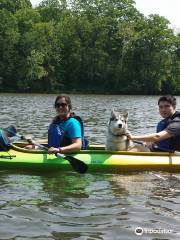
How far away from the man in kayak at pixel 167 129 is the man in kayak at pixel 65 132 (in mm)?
1005

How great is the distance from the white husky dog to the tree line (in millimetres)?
48960

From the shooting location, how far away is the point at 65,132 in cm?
863

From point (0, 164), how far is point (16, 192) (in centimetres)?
158

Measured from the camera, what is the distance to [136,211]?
21.2 feet

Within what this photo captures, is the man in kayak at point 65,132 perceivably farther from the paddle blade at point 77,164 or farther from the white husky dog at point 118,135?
the white husky dog at point 118,135

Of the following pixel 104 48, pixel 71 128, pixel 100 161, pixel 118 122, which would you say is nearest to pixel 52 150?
pixel 71 128

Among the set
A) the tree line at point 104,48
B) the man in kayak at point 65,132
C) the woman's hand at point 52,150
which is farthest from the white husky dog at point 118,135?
the tree line at point 104,48

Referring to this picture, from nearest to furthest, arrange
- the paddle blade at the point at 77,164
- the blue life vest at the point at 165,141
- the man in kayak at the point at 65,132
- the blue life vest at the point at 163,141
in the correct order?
the paddle blade at the point at 77,164 → the man in kayak at the point at 65,132 → the blue life vest at the point at 165,141 → the blue life vest at the point at 163,141

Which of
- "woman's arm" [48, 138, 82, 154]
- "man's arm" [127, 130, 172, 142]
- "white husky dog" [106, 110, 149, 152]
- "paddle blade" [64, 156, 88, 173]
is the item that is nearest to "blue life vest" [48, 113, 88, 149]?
"woman's arm" [48, 138, 82, 154]

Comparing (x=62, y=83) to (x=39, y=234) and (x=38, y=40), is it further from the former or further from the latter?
(x=39, y=234)

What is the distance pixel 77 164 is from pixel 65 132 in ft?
2.22

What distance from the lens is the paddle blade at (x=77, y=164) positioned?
830cm

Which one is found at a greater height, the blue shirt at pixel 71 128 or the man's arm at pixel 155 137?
the blue shirt at pixel 71 128

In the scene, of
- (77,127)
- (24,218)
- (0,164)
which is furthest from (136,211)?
(0,164)
